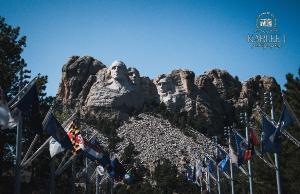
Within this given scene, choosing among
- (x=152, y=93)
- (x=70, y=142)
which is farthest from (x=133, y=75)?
(x=70, y=142)

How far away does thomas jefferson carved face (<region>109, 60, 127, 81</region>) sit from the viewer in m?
157

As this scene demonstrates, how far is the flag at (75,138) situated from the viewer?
80.8ft

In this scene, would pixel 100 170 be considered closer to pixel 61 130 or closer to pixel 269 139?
pixel 61 130

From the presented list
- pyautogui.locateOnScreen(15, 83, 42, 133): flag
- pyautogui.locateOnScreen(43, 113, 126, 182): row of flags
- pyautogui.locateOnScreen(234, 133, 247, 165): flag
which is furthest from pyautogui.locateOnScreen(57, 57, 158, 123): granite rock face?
pyautogui.locateOnScreen(15, 83, 42, 133): flag

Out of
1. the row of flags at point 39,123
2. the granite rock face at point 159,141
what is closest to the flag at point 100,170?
the row of flags at point 39,123

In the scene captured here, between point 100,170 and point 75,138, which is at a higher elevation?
point 75,138

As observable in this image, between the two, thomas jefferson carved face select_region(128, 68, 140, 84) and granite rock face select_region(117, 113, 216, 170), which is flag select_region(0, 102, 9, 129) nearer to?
granite rock face select_region(117, 113, 216, 170)

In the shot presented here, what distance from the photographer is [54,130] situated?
21.0 m

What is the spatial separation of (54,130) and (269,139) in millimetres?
9463

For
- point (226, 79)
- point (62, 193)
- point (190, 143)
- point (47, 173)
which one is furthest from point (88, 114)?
point (47, 173)

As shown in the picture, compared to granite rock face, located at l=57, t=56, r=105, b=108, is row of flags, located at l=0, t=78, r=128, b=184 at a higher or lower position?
lower

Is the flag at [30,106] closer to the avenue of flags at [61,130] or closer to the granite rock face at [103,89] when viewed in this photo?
the avenue of flags at [61,130]

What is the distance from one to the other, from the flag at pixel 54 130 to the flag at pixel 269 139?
881 cm

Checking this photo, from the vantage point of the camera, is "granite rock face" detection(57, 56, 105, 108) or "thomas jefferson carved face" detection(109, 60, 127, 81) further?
"granite rock face" detection(57, 56, 105, 108)
